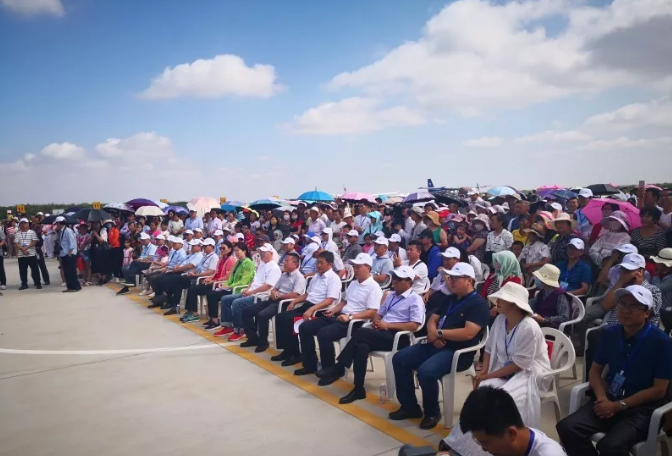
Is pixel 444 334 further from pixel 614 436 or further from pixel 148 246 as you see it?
pixel 148 246

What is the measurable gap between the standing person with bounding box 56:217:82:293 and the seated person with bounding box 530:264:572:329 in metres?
11.2

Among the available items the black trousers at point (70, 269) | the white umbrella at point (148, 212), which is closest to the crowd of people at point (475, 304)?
the black trousers at point (70, 269)

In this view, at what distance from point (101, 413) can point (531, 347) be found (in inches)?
168

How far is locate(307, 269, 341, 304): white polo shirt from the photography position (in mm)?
6254

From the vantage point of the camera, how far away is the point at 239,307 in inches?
289

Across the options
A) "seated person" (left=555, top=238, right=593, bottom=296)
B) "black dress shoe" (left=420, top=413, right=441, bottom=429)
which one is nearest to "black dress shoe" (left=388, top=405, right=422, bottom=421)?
"black dress shoe" (left=420, top=413, right=441, bottom=429)

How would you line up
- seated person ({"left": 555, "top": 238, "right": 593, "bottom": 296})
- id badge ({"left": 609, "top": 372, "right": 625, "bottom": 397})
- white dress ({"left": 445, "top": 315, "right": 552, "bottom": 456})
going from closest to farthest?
id badge ({"left": 609, "top": 372, "right": 625, "bottom": 397}), white dress ({"left": 445, "top": 315, "right": 552, "bottom": 456}), seated person ({"left": 555, "top": 238, "right": 593, "bottom": 296})

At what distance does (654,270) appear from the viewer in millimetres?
5023

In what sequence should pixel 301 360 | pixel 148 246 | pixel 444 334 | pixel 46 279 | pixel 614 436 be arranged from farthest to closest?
pixel 46 279 < pixel 148 246 < pixel 301 360 < pixel 444 334 < pixel 614 436

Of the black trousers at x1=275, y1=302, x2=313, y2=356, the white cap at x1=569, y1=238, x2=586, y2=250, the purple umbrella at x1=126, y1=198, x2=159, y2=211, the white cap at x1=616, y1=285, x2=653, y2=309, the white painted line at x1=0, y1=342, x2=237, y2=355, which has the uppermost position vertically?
the purple umbrella at x1=126, y1=198, x2=159, y2=211

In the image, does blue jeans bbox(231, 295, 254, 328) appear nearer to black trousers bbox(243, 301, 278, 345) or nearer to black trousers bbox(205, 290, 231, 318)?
black trousers bbox(243, 301, 278, 345)

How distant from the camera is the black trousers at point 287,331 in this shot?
608cm

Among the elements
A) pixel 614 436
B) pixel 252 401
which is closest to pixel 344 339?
pixel 252 401

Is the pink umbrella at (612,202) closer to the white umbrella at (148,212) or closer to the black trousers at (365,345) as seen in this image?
the black trousers at (365,345)
